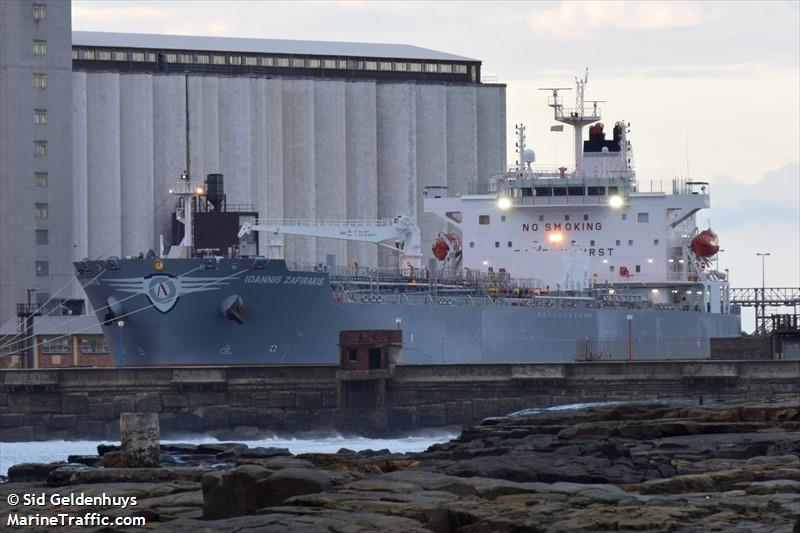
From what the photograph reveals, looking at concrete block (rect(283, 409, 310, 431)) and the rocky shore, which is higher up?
the rocky shore

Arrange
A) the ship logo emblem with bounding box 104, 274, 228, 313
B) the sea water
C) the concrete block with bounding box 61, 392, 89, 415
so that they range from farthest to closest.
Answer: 1. the ship logo emblem with bounding box 104, 274, 228, 313
2. the concrete block with bounding box 61, 392, 89, 415
3. the sea water

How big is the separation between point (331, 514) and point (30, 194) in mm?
62709

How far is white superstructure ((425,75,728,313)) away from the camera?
212ft

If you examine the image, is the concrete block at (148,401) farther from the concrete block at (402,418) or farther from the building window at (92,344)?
the building window at (92,344)

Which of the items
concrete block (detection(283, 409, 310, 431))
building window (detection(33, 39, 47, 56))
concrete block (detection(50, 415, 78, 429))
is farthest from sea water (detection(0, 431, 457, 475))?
building window (detection(33, 39, 47, 56))

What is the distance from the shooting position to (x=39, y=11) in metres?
79.1

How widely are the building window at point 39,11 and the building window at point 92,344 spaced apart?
49.7 feet

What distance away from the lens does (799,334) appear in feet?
168

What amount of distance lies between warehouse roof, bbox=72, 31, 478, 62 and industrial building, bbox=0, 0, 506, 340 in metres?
0.16

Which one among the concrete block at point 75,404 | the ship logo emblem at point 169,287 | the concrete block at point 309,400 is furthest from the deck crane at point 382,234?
the concrete block at point 309,400

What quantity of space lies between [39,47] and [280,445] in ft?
131

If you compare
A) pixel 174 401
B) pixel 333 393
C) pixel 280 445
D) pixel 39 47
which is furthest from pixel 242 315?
pixel 39 47

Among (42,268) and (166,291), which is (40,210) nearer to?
(42,268)

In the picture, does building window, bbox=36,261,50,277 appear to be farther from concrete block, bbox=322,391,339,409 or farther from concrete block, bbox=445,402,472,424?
concrete block, bbox=445,402,472,424
